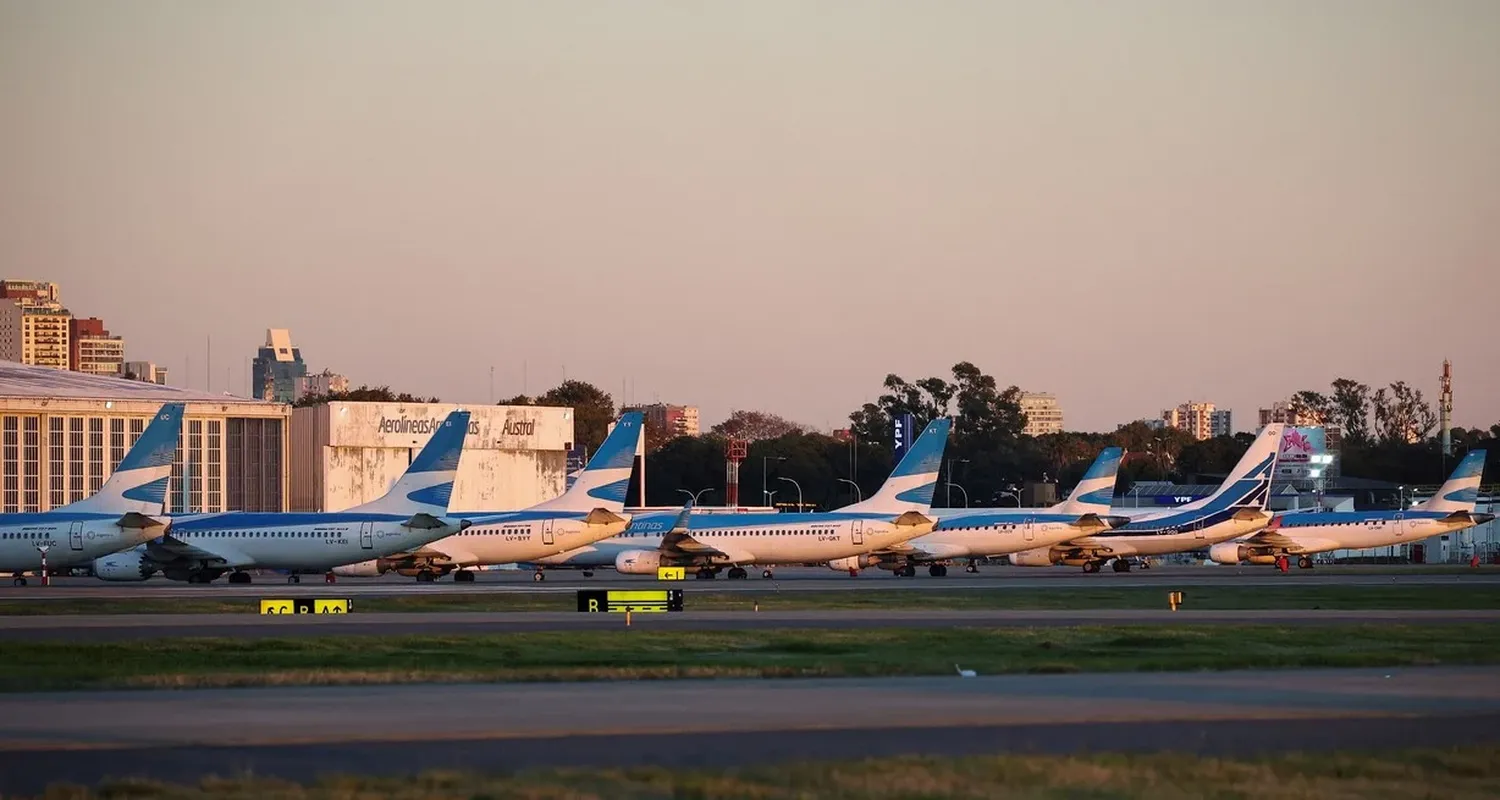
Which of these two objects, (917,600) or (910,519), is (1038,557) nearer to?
(910,519)

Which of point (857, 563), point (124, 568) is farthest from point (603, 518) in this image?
point (857, 563)

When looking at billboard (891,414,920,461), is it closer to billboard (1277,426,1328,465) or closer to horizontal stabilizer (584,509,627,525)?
billboard (1277,426,1328,465)

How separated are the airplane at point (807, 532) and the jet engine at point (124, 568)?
21313 millimetres

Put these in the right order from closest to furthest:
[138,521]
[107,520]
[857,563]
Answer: [138,521] < [107,520] < [857,563]

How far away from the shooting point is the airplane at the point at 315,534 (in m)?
72.1

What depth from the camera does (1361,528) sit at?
101 m

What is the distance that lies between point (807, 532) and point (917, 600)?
25702 mm

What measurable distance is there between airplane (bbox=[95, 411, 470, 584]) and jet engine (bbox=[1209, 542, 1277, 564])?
48.8 metres

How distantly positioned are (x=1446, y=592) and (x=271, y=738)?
52494 mm

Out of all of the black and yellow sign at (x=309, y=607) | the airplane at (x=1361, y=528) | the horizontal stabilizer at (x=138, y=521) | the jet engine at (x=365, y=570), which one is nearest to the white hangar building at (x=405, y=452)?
the jet engine at (x=365, y=570)

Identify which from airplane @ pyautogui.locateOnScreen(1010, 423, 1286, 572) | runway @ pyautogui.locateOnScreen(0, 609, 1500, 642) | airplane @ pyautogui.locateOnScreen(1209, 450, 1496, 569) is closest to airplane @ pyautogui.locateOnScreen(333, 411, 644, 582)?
runway @ pyautogui.locateOnScreen(0, 609, 1500, 642)

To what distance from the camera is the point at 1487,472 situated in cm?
19238

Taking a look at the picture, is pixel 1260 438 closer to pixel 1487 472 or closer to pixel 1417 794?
pixel 1417 794

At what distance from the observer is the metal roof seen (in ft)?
377
